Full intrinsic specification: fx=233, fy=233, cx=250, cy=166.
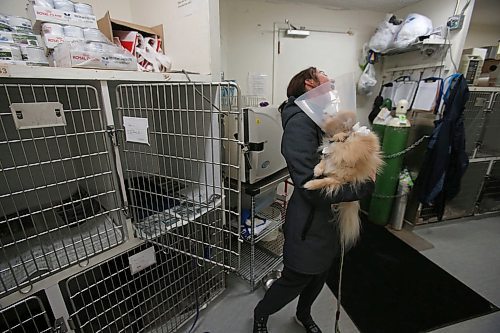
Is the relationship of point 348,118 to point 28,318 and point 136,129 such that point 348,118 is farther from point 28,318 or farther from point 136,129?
point 28,318

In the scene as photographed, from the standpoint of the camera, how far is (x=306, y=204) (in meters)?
1.05

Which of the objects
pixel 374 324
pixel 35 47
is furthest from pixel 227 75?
pixel 374 324

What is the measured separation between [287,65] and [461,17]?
149 centimetres

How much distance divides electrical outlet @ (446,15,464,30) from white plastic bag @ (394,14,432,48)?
5.4 inches

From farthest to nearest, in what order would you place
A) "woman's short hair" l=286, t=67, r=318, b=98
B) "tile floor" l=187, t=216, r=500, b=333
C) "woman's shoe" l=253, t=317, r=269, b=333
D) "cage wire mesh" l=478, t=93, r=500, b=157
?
"cage wire mesh" l=478, t=93, r=500, b=157 < "tile floor" l=187, t=216, r=500, b=333 < "woman's shoe" l=253, t=317, r=269, b=333 < "woman's short hair" l=286, t=67, r=318, b=98

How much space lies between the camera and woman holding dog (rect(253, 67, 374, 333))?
96 centimetres

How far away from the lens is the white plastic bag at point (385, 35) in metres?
2.34

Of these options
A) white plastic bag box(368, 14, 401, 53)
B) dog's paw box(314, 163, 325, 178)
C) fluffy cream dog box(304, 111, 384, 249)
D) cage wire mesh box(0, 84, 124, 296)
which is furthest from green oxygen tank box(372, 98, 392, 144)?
cage wire mesh box(0, 84, 124, 296)

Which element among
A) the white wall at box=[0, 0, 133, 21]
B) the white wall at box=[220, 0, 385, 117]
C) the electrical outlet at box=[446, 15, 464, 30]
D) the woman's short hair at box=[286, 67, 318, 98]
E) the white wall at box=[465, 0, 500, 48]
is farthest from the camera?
the white wall at box=[465, 0, 500, 48]

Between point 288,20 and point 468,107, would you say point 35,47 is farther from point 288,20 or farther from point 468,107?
point 468,107

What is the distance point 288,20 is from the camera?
2346 millimetres

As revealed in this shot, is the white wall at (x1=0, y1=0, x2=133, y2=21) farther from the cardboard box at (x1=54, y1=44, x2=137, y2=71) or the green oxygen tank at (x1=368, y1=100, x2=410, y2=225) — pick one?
the green oxygen tank at (x1=368, y1=100, x2=410, y2=225)

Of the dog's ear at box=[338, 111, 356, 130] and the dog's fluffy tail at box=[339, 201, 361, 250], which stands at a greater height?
the dog's ear at box=[338, 111, 356, 130]

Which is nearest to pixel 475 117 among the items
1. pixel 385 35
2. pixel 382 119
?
pixel 382 119
